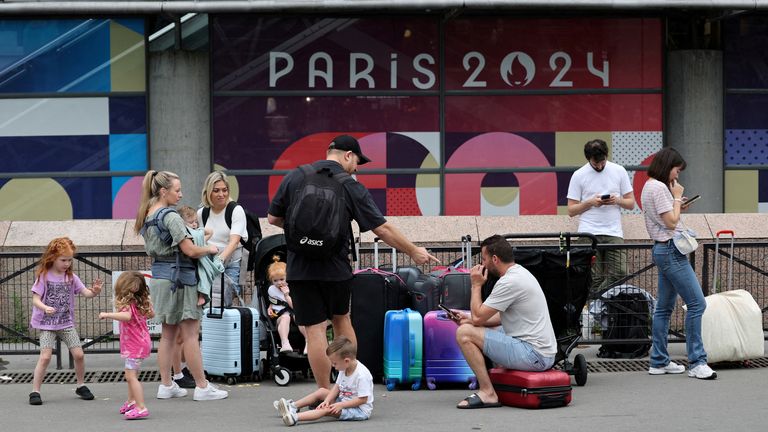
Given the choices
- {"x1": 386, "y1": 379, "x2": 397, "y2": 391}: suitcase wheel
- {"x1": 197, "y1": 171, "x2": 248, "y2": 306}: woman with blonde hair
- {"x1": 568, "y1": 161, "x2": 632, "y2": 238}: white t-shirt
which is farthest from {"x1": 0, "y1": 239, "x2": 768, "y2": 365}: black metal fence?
{"x1": 386, "y1": 379, "x2": 397, "y2": 391}: suitcase wheel

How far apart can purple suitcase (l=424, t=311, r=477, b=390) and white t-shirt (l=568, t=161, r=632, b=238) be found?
101 inches

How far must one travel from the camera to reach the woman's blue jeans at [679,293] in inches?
399

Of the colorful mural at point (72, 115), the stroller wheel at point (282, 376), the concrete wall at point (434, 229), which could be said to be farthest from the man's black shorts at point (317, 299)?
the colorful mural at point (72, 115)

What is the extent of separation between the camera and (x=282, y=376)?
33.4ft

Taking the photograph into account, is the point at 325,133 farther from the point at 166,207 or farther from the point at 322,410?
the point at 322,410

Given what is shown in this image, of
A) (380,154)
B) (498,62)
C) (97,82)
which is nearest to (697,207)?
(498,62)

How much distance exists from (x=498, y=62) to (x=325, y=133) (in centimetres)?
255

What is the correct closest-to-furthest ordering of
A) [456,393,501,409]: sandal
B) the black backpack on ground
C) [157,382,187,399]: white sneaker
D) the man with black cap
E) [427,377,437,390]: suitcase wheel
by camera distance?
the man with black cap → [456,393,501,409]: sandal → [157,382,187,399]: white sneaker → [427,377,437,390]: suitcase wheel → the black backpack on ground

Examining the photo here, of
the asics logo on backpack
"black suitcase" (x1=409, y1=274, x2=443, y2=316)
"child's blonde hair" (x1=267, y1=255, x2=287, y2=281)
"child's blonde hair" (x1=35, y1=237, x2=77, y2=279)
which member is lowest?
"black suitcase" (x1=409, y1=274, x2=443, y2=316)

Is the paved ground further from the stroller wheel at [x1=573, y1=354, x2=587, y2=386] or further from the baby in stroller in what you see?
the baby in stroller

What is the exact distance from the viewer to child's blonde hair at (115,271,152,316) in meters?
8.97

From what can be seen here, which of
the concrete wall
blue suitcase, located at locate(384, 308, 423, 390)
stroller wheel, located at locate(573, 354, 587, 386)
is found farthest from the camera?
the concrete wall

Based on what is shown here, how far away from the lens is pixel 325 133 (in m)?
16.4

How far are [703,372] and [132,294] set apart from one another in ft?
15.5
